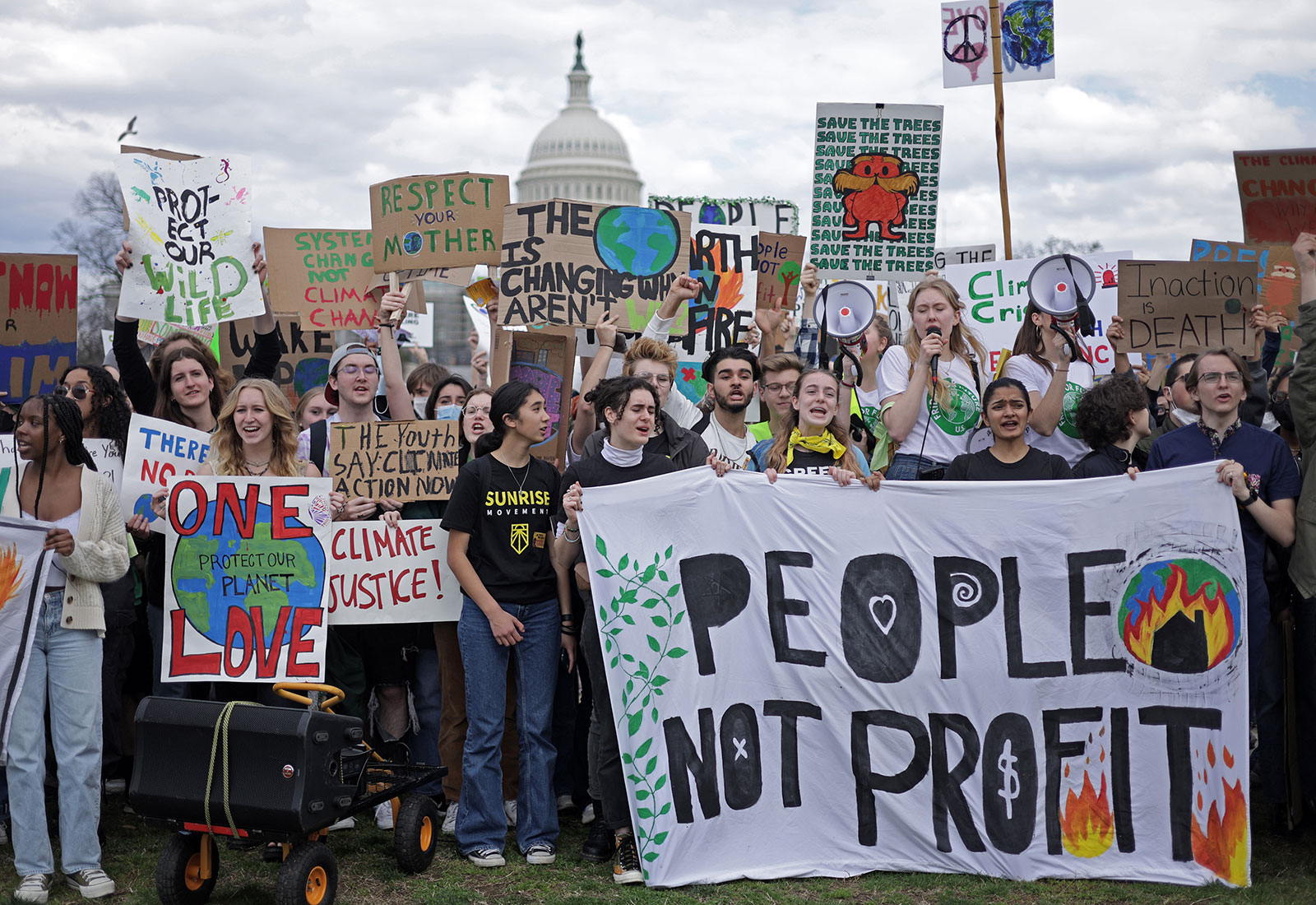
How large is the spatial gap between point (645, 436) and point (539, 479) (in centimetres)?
56

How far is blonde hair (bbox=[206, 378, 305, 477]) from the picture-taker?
596cm

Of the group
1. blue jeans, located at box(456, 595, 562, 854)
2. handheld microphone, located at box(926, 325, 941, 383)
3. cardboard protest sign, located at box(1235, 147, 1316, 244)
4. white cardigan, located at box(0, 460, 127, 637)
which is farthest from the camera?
cardboard protest sign, located at box(1235, 147, 1316, 244)

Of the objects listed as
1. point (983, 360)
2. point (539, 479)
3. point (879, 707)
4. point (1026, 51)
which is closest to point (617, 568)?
point (539, 479)

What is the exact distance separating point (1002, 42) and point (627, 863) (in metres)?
7.51

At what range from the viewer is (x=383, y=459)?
6.34 meters

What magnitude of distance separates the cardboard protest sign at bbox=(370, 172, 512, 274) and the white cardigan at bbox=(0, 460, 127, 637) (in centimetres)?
276

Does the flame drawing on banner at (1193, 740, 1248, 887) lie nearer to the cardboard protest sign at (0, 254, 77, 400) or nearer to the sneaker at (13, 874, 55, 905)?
the sneaker at (13, 874, 55, 905)

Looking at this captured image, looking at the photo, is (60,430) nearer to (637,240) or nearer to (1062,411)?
(637,240)

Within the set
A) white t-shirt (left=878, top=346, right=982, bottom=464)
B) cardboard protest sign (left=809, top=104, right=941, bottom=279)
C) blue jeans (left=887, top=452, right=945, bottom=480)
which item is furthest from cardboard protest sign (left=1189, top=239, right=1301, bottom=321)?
blue jeans (left=887, top=452, right=945, bottom=480)

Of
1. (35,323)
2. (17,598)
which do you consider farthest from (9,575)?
(35,323)

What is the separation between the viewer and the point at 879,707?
5574mm

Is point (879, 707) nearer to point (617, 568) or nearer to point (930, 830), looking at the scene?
point (930, 830)

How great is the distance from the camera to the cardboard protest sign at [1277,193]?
7039mm

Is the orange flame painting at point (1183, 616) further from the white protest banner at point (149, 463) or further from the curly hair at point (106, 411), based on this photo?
the curly hair at point (106, 411)
